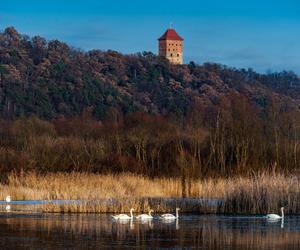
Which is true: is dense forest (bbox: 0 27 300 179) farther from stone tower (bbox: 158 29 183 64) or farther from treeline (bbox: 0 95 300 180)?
stone tower (bbox: 158 29 183 64)

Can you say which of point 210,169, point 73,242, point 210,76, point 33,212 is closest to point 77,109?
point 210,76

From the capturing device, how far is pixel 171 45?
14875 cm

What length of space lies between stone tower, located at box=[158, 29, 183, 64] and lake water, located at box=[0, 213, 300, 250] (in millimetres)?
123094

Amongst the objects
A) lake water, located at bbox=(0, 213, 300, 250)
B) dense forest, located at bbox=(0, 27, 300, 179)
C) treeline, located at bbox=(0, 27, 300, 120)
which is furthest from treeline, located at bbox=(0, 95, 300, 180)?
treeline, located at bbox=(0, 27, 300, 120)

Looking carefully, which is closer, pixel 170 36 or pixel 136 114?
pixel 136 114

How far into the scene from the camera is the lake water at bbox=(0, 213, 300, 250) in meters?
18.1

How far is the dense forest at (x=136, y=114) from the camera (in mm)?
35000

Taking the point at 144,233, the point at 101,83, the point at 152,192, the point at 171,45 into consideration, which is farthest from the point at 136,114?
the point at 171,45

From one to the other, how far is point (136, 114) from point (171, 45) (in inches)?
3456

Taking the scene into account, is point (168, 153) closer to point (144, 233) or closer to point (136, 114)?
point (144, 233)

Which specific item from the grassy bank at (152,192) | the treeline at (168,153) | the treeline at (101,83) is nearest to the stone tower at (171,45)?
the treeline at (101,83)

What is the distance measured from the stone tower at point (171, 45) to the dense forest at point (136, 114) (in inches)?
908

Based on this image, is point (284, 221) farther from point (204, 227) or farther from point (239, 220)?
point (204, 227)

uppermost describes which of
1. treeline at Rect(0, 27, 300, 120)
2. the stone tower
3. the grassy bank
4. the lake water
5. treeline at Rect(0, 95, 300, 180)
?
the stone tower
